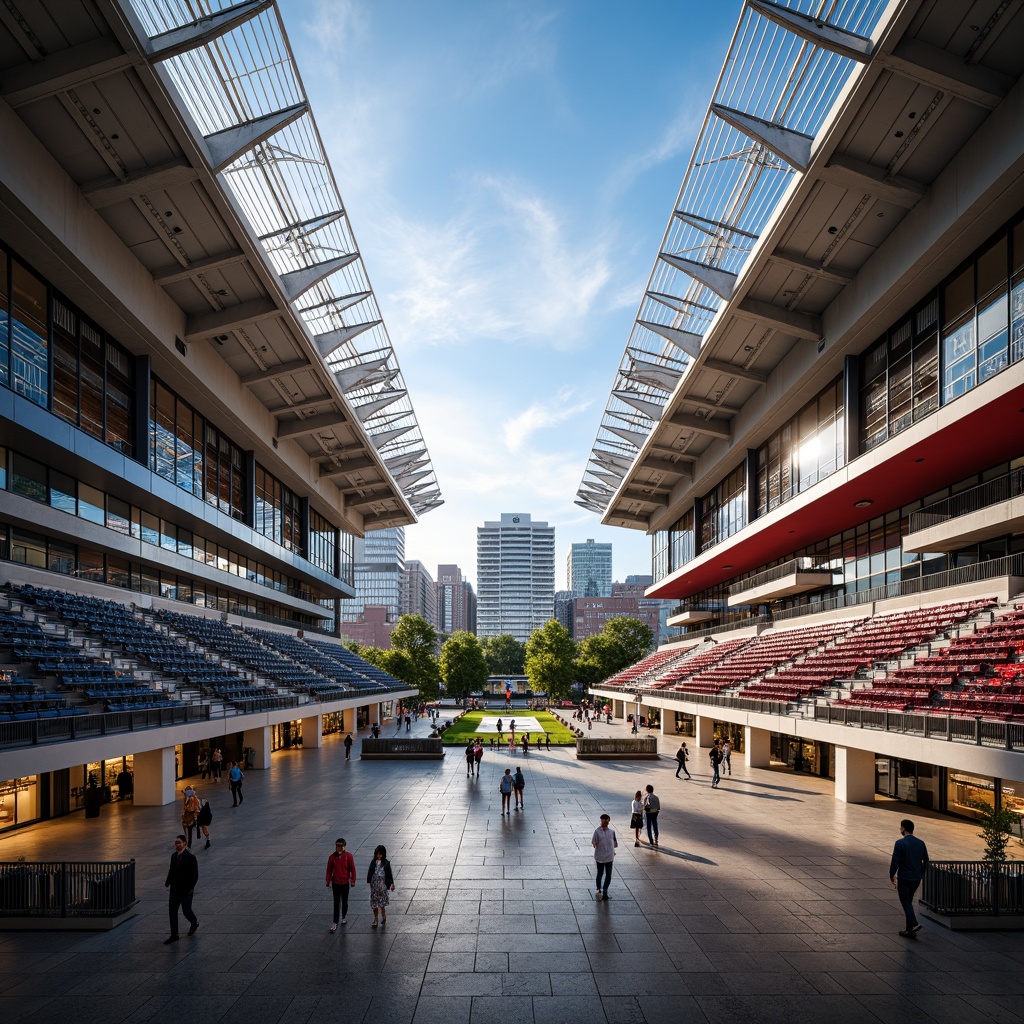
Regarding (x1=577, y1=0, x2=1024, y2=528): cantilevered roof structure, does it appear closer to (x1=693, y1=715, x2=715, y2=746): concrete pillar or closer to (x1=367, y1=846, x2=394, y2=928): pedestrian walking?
(x1=693, y1=715, x2=715, y2=746): concrete pillar

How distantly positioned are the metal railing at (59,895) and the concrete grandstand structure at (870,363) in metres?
15.8

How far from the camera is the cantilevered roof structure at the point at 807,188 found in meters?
17.1

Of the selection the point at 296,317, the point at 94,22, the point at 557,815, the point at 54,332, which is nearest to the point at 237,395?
the point at 296,317

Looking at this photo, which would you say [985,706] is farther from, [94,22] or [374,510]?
[374,510]

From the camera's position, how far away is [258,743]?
28875 mm

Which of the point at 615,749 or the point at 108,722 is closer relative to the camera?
the point at 108,722

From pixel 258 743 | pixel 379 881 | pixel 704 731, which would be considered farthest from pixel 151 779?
pixel 704 731

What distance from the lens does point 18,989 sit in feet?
28.9

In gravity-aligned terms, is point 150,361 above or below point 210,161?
below

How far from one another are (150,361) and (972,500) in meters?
30.1

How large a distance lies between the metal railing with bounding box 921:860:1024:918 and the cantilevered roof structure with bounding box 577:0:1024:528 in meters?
16.1

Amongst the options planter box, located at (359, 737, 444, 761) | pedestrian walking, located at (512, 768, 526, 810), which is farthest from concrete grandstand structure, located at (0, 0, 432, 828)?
pedestrian walking, located at (512, 768, 526, 810)

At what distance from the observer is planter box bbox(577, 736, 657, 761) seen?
32.4 m

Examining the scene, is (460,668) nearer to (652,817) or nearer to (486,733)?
(486,733)
